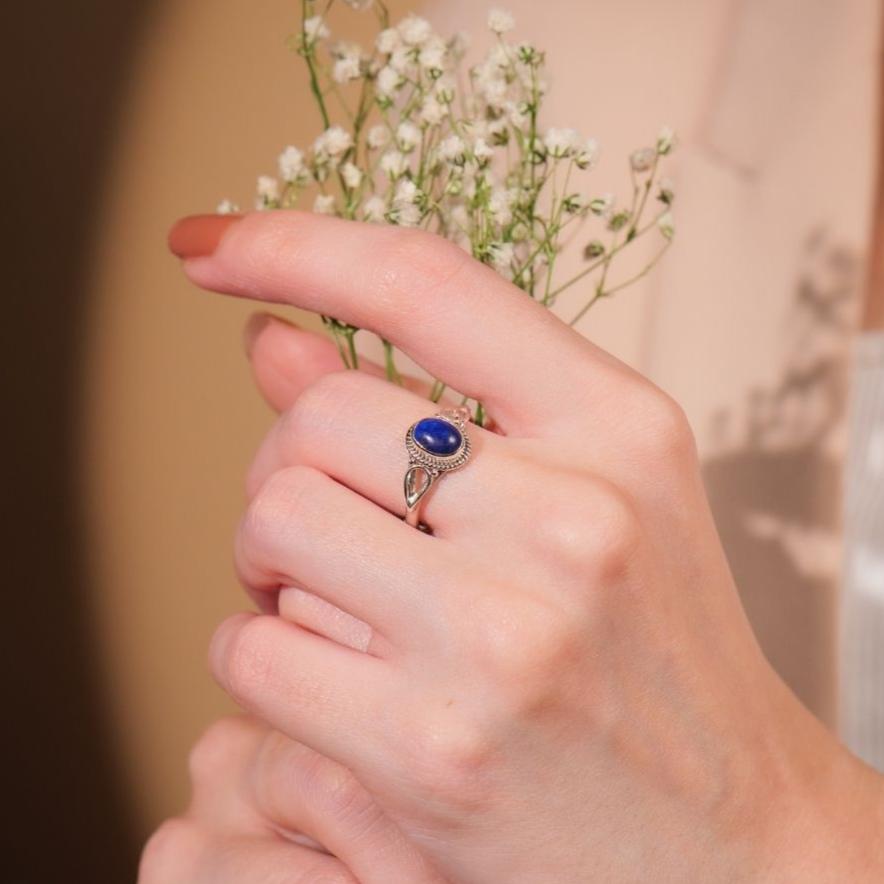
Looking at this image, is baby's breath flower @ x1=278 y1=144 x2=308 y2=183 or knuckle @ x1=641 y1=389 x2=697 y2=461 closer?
knuckle @ x1=641 y1=389 x2=697 y2=461

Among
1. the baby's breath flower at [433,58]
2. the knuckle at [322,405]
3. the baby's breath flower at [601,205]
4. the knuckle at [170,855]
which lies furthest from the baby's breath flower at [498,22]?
the knuckle at [170,855]

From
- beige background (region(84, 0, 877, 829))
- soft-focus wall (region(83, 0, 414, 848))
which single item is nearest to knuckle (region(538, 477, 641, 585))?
beige background (region(84, 0, 877, 829))

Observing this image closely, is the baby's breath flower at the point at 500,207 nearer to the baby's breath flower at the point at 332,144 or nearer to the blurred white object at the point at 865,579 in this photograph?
the baby's breath flower at the point at 332,144

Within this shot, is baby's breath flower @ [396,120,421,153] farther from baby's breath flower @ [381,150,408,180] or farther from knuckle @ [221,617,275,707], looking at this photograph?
knuckle @ [221,617,275,707]

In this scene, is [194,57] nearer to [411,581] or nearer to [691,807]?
[411,581]

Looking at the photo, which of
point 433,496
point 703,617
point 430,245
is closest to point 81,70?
point 430,245

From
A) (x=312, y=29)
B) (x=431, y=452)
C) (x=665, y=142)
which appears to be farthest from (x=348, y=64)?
(x=431, y=452)

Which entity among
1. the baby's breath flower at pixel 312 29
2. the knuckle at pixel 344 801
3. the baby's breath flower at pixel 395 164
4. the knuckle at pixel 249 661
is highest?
the baby's breath flower at pixel 312 29

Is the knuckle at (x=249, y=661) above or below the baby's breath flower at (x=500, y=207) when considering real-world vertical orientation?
below
